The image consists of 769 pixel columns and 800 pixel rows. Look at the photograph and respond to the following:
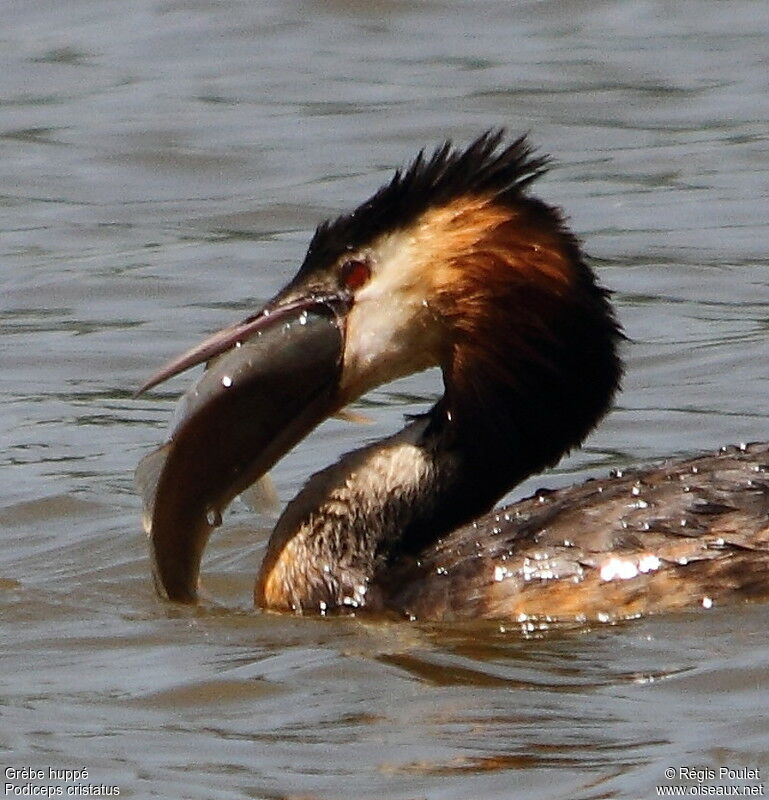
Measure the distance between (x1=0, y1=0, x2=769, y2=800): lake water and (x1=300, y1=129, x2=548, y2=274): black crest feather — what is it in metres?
1.24

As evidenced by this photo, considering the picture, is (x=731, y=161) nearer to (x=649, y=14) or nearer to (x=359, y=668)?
(x=649, y=14)

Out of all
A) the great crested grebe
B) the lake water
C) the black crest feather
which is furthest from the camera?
the black crest feather

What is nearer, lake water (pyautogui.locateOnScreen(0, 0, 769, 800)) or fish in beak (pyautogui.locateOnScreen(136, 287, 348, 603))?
lake water (pyautogui.locateOnScreen(0, 0, 769, 800))

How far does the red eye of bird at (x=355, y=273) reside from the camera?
8242mm

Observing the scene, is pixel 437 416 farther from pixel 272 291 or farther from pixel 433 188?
pixel 272 291

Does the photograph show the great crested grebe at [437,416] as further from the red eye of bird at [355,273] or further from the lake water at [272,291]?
the lake water at [272,291]

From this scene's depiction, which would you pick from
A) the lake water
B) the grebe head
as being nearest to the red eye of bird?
the grebe head

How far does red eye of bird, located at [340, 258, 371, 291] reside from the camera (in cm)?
824

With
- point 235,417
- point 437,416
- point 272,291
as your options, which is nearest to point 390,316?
point 437,416

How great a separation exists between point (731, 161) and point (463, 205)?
7.11 meters

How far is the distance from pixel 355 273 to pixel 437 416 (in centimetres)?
56

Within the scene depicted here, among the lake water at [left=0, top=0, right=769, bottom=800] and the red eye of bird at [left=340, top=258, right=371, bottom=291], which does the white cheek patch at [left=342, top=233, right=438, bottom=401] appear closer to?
the red eye of bird at [left=340, top=258, right=371, bottom=291]

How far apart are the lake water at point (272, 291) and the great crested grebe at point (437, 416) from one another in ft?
0.77

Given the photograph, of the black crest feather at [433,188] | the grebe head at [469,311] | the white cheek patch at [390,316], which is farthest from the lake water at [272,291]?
the black crest feather at [433,188]
